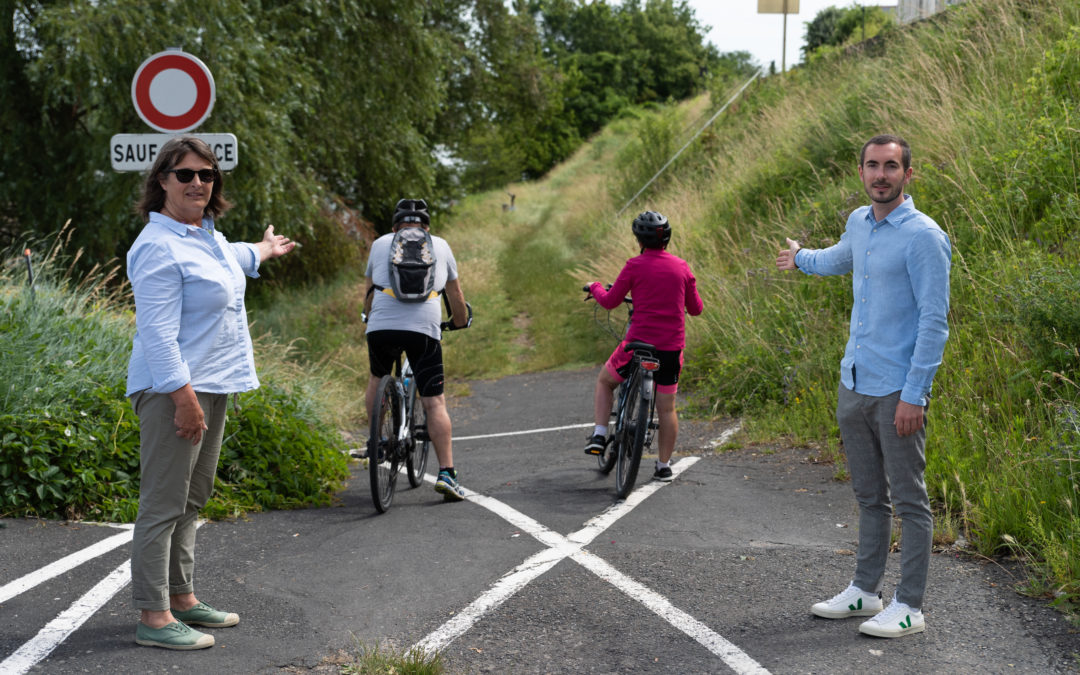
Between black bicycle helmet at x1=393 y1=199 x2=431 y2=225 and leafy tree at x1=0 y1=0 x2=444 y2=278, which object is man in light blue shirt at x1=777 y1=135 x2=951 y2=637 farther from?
leafy tree at x1=0 y1=0 x2=444 y2=278

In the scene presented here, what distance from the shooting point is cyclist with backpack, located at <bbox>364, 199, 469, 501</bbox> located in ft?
21.1

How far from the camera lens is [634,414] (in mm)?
6969

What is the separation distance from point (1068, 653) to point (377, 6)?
17691 millimetres

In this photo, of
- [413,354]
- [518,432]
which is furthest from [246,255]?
[518,432]

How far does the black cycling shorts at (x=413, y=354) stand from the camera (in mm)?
6559

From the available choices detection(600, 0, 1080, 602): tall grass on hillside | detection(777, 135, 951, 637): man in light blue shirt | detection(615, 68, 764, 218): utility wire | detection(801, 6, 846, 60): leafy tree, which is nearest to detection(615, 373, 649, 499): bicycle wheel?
detection(600, 0, 1080, 602): tall grass on hillside

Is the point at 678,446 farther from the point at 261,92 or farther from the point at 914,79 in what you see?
the point at 261,92

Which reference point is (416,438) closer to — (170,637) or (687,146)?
(170,637)

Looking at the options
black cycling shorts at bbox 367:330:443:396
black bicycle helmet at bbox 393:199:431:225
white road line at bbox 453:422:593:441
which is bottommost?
white road line at bbox 453:422:593:441

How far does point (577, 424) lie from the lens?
10.3m

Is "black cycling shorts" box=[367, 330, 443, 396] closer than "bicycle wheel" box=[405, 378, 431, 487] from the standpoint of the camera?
Yes

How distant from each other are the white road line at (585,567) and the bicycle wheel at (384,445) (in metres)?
0.67

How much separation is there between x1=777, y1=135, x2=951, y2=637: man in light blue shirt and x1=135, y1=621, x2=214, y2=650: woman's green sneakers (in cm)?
280

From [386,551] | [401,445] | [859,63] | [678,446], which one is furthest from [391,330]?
[859,63]
